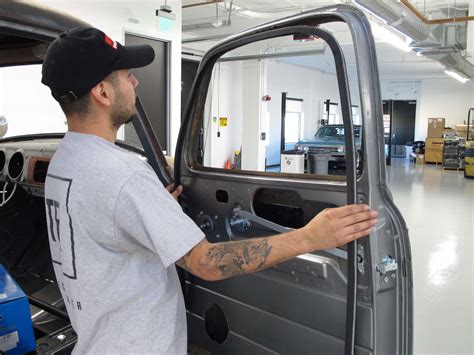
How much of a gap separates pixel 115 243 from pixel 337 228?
0.64 m

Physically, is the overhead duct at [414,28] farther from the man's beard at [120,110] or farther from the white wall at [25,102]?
the man's beard at [120,110]

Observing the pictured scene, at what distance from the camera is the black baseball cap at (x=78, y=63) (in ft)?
4.16

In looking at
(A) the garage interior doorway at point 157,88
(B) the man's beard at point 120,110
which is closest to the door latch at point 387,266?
(B) the man's beard at point 120,110

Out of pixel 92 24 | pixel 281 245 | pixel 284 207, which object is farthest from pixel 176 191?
pixel 92 24

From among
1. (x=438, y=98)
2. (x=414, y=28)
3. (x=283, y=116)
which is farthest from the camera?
(x=438, y=98)

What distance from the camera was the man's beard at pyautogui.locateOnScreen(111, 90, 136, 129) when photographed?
137 centimetres

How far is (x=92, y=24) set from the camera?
619 cm

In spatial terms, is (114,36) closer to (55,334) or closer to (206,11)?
(206,11)

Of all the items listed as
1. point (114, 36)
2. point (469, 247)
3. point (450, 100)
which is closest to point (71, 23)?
point (114, 36)

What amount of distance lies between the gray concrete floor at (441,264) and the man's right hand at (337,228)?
2657 millimetres

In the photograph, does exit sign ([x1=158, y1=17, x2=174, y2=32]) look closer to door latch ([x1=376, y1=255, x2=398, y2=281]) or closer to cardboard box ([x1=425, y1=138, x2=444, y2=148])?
door latch ([x1=376, y1=255, x2=398, y2=281])

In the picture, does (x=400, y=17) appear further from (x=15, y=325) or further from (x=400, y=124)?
(x=400, y=124)

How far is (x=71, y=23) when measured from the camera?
78.1 inches

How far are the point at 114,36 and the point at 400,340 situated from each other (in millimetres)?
6064
